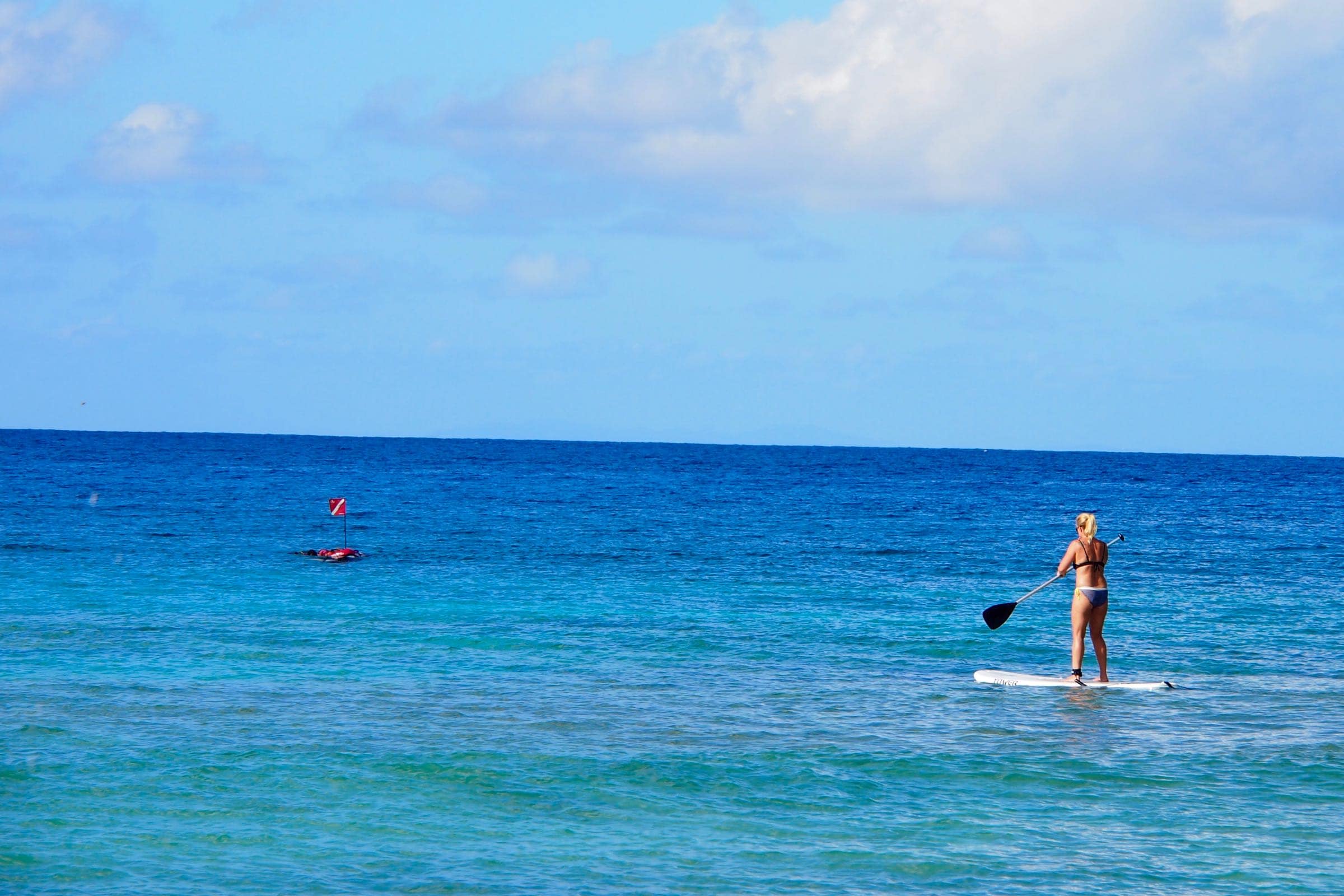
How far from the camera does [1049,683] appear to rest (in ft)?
59.5

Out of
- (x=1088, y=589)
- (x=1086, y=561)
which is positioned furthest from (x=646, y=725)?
(x=1086, y=561)

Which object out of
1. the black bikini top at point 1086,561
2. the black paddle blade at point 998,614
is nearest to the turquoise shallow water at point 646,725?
the black paddle blade at point 998,614

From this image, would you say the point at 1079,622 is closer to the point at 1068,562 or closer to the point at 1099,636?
the point at 1099,636

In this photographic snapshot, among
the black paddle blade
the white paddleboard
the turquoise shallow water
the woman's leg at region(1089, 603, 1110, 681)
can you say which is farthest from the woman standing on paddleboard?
the black paddle blade

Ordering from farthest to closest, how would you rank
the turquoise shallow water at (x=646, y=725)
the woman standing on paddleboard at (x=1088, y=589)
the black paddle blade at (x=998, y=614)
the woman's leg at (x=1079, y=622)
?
the black paddle blade at (x=998, y=614) → the woman's leg at (x=1079, y=622) → the woman standing on paddleboard at (x=1088, y=589) → the turquoise shallow water at (x=646, y=725)

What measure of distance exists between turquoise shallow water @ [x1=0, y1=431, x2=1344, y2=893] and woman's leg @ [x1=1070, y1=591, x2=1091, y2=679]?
0.72 metres

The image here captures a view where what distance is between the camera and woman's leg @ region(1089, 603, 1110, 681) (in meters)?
18.0

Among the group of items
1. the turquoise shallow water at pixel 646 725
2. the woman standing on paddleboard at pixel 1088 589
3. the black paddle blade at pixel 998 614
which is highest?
the woman standing on paddleboard at pixel 1088 589

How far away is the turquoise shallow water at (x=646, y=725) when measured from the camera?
10539 mm

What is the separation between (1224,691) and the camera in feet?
58.3

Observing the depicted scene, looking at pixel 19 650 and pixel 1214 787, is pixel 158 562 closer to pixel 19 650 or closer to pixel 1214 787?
pixel 19 650

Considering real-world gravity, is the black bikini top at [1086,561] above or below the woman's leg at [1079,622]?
above

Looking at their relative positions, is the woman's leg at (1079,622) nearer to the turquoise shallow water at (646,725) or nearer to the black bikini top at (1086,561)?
the black bikini top at (1086,561)

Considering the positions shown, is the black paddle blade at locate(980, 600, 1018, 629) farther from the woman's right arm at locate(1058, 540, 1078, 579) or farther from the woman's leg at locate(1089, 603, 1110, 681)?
the woman's right arm at locate(1058, 540, 1078, 579)
